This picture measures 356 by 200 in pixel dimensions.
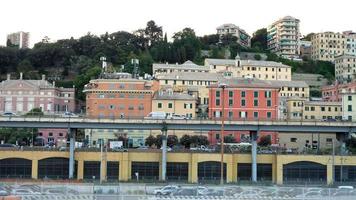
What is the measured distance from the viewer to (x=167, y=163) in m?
69.9

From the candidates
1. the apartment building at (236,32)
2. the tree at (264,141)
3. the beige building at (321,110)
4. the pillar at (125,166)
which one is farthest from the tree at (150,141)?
the apartment building at (236,32)

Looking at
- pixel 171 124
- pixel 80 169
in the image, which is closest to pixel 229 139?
pixel 171 124

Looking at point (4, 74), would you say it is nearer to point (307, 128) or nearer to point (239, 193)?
point (307, 128)

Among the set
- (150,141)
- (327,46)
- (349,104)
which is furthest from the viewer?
(327,46)

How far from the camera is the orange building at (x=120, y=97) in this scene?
98.9 meters

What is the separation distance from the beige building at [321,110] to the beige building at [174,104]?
932 inches

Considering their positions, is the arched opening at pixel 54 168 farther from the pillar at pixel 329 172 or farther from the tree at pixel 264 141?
the tree at pixel 264 141

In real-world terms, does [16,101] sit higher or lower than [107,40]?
lower

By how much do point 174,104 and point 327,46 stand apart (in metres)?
90.9

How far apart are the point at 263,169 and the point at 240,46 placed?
103 m

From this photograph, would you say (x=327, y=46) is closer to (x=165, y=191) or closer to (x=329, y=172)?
(x=329, y=172)

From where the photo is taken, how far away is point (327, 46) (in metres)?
176

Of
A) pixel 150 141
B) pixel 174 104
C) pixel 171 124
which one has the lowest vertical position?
pixel 150 141

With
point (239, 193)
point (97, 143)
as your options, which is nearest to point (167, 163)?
point (97, 143)
